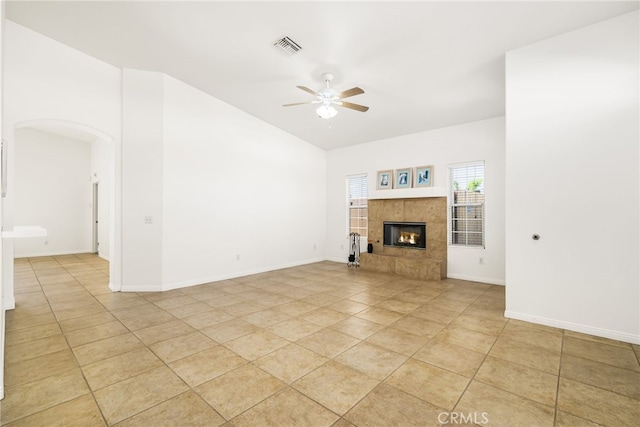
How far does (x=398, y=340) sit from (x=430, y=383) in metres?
0.75

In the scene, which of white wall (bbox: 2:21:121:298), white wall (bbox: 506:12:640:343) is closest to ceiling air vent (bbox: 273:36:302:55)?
white wall (bbox: 506:12:640:343)

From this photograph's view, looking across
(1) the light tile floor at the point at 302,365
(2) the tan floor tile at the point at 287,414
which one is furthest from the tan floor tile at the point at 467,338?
(2) the tan floor tile at the point at 287,414

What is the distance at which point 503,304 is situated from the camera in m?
4.09

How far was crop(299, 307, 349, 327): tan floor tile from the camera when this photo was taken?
3406mm

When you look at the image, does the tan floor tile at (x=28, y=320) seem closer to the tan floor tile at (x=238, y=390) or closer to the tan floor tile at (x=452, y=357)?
the tan floor tile at (x=238, y=390)

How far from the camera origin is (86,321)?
3406mm

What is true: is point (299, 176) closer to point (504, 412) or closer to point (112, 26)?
point (112, 26)

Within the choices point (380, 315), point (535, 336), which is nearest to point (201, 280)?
point (380, 315)

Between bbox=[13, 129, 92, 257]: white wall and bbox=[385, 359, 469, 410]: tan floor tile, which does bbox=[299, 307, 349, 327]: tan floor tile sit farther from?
bbox=[13, 129, 92, 257]: white wall

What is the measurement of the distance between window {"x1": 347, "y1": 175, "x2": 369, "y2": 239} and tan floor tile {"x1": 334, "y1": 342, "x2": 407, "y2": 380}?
4.74 metres

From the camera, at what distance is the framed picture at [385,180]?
267 inches

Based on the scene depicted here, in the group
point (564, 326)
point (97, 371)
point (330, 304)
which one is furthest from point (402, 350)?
point (97, 371)

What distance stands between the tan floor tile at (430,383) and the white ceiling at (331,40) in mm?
3653

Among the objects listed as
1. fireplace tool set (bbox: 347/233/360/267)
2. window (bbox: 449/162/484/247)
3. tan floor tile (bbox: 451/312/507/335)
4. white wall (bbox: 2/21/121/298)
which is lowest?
tan floor tile (bbox: 451/312/507/335)
